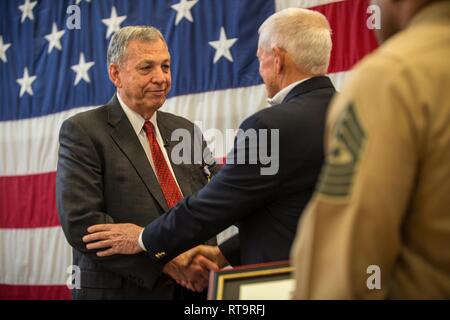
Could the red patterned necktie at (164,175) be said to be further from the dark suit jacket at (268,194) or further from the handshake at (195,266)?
the dark suit jacket at (268,194)

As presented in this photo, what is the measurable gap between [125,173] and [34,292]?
113 inches

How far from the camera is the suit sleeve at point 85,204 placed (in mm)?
2180

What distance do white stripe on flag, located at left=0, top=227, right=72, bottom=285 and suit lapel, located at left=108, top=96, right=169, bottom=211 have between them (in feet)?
7.73

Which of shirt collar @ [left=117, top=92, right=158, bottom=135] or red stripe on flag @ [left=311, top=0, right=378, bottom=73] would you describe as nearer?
shirt collar @ [left=117, top=92, right=158, bottom=135]

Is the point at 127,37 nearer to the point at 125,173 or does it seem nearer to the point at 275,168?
the point at 125,173

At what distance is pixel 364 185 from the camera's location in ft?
2.68

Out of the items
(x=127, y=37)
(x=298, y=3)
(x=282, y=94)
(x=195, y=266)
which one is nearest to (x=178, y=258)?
(x=195, y=266)

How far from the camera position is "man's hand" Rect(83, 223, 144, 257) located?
7.05 feet

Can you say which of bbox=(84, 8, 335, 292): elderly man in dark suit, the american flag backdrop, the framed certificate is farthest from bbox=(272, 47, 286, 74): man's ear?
the american flag backdrop

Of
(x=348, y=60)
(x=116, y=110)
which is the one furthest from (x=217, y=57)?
(x=116, y=110)

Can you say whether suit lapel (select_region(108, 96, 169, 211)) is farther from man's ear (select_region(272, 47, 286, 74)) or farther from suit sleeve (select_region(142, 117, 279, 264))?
man's ear (select_region(272, 47, 286, 74))

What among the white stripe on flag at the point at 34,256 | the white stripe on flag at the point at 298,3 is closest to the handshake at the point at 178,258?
the white stripe on flag at the point at 298,3

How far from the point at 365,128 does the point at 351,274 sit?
0.22 metres

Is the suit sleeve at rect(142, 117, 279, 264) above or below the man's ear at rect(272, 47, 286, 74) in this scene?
below
